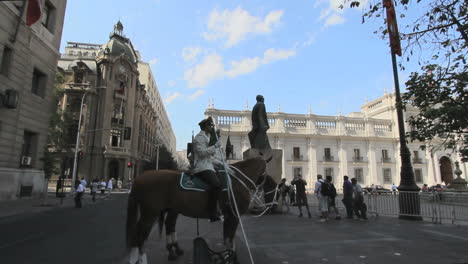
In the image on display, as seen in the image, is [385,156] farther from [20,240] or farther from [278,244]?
[20,240]

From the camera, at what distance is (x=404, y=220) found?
1045 cm

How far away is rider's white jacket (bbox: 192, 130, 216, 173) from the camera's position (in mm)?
4668

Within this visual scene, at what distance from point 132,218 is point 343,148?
49.1 meters

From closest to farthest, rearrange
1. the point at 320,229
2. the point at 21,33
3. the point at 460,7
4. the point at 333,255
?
the point at 333,255, the point at 460,7, the point at 320,229, the point at 21,33

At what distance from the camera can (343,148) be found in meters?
48.4

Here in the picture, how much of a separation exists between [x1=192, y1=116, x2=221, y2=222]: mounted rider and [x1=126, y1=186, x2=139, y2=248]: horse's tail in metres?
1.14

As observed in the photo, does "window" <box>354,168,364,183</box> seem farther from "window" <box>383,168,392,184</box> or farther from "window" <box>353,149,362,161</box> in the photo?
"window" <box>383,168,392,184</box>

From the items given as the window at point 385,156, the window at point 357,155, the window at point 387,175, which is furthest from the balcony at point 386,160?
the window at point 357,155

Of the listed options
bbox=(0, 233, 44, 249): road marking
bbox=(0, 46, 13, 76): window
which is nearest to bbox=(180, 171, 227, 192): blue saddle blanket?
bbox=(0, 233, 44, 249): road marking

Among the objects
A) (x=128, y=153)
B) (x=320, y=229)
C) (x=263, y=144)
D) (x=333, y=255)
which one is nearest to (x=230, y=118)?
(x=128, y=153)

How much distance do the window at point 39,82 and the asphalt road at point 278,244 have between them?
1456 cm

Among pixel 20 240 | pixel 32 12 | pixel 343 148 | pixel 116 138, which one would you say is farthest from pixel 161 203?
pixel 343 148

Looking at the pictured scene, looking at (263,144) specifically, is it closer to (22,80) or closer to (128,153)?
(22,80)

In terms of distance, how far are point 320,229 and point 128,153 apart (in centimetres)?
3969
